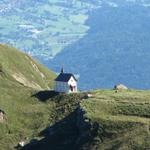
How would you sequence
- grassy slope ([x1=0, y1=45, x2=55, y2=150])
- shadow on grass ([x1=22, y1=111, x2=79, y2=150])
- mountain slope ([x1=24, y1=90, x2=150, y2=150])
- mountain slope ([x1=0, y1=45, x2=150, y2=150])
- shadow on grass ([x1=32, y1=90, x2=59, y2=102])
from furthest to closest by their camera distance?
shadow on grass ([x1=32, y1=90, x2=59, y2=102]) → grassy slope ([x1=0, y1=45, x2=55, y2=150]) → shadow on grass ([x1=22, y1=111, x2=79, y2=150]) → mountain slope ([x1=0, y1=45, x2=150, y2=150]) → mountain slope ([x1=24, y1=90, x2=150, y2=150])

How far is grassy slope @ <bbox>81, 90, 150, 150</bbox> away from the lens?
120m

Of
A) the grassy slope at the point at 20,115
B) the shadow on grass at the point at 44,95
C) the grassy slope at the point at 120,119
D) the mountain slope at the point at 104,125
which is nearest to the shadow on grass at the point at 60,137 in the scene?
the mountain slope at the point at 104,125

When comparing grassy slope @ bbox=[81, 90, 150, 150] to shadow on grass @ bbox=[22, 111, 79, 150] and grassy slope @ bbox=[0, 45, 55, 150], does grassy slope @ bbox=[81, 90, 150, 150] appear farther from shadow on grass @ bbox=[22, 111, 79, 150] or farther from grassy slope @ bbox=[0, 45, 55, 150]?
grassy slope @ bbox=[0, 45, 55, 150]

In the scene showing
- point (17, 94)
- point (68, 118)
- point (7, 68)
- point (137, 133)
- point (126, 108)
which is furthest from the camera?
A: point (7, 68)

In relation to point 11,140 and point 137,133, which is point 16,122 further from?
point 137,133

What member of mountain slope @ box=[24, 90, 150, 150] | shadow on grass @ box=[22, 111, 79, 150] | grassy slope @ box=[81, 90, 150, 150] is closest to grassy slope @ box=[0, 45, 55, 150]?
mountain slope @ box=[24, 90, 150, 150]

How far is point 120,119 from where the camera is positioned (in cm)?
12912

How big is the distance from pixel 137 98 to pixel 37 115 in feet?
86.9

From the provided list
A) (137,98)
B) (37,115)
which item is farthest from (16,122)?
(137,98)

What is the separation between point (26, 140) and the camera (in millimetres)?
145125

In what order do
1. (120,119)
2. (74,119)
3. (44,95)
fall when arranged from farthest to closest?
(44,95) → (74,119) → (120,119)

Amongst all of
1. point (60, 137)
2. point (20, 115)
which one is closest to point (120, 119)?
point (60, 137)

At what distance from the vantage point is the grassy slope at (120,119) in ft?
395

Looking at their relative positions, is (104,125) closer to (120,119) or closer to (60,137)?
(120,119)
